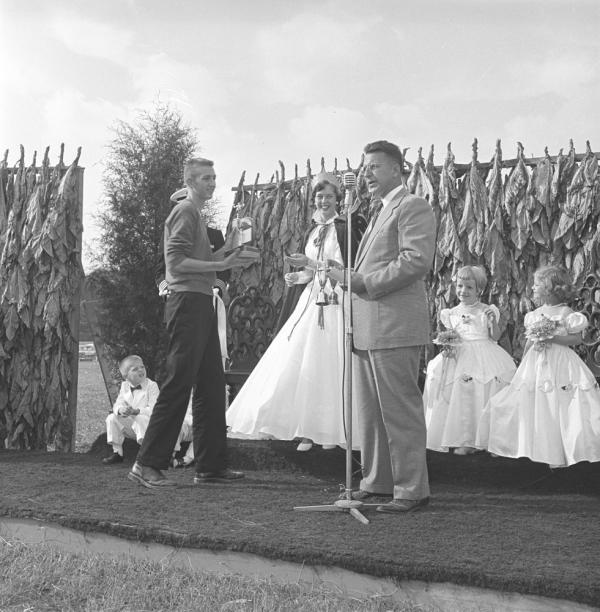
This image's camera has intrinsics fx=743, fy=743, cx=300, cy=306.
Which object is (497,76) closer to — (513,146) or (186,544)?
(513,146)

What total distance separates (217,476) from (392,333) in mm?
1490

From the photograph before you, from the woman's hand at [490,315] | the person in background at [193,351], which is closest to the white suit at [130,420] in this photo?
the person in background at [193,351]

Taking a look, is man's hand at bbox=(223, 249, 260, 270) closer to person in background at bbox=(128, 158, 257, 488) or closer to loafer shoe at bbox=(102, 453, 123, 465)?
person in background at bbox=(128, 158, 257, 488)

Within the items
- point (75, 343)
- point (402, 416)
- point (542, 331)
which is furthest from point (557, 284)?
point (75, 343)

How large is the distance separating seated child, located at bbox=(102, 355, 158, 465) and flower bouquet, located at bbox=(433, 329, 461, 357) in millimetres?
2030

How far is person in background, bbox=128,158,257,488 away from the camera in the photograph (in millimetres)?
4102

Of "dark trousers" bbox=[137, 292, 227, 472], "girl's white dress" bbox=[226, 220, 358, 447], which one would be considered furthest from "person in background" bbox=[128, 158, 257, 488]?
"girl's white dress" bbox=[226, 220, 358, 447]

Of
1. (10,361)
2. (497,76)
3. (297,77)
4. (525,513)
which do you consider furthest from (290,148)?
(525,513)

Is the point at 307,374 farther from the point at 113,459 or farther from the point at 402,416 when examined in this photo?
the point at 113,459

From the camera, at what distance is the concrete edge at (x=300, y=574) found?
2.49 meters

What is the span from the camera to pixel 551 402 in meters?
4.22

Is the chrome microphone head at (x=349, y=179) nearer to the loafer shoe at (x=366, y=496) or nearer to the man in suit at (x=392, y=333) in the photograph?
the man in suit at (x=392, y=333)

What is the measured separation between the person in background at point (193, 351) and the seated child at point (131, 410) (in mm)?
863

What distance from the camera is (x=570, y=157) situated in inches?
201
